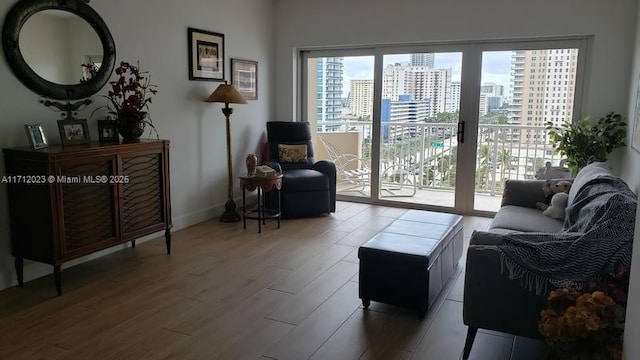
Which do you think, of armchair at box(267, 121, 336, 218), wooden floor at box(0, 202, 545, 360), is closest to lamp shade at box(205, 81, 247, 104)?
armchair at box(267, 121, 336, 218)

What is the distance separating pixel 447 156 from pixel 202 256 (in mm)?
3288

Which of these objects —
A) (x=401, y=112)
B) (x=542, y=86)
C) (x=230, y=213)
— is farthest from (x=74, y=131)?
(x=542, y=86)

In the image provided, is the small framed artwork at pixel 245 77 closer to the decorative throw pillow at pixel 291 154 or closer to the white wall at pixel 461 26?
the white wall at pixel 461 26

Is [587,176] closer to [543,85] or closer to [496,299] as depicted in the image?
[496,299]

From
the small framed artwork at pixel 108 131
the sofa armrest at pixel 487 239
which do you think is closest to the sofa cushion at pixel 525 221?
the sofa armrest at pixel 487 239

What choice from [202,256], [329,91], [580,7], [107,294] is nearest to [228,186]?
[202,256]

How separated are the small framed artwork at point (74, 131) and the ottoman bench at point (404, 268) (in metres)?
2.17

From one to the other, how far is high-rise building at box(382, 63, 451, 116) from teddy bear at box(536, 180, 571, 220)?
1.94 metres

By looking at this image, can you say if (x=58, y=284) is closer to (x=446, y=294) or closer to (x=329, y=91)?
(x=446, y=294)

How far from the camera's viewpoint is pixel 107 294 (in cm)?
323

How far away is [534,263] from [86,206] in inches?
110

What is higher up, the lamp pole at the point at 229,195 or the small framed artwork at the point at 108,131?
A: the small framed artwork at the point at 108,131

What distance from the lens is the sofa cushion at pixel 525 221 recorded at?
3289mm

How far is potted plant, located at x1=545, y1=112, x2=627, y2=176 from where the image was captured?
4.30 m
